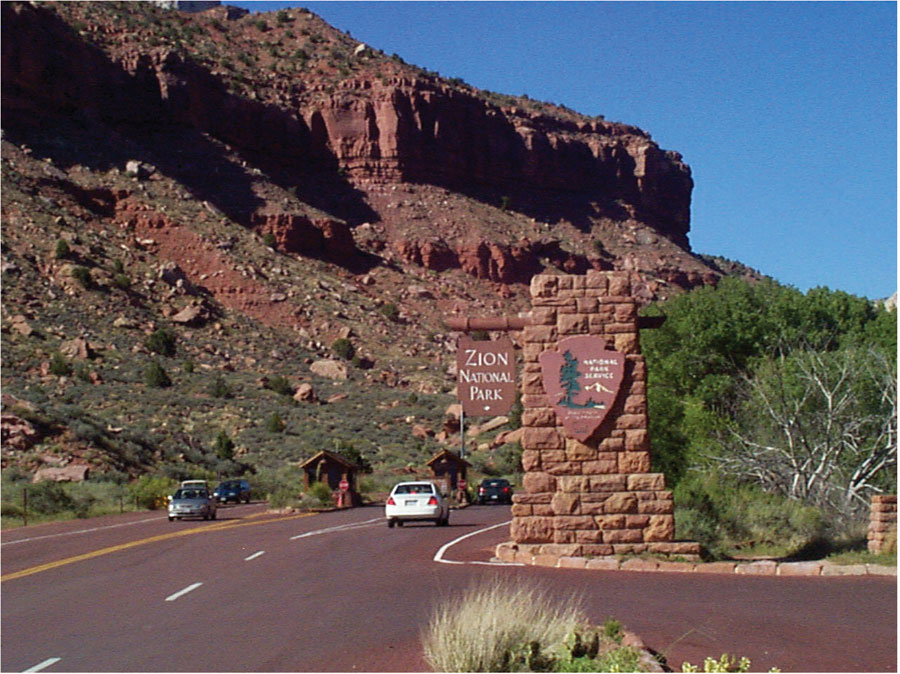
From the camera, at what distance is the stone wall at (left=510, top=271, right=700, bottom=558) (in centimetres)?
1805

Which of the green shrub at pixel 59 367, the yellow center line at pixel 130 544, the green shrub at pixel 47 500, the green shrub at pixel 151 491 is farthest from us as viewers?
the green shrub at pixel 59 367

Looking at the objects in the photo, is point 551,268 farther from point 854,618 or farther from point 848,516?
point 854,618

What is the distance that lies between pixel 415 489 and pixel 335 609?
2123 cm

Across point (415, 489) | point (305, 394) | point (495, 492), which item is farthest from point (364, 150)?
point (415, 489)

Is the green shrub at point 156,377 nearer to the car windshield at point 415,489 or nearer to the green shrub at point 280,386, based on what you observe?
the green shrub at point 280,386

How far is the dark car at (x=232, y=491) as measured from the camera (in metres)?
51.4

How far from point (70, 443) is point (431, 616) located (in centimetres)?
4194

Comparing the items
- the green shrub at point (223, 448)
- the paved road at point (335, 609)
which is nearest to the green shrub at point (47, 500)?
the green shrub at point (223, 448)

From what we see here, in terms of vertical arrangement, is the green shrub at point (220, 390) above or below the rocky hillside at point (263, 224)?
Result: below

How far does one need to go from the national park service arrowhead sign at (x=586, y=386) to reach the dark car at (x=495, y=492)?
105 feet

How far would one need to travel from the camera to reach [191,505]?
37812 millimetres

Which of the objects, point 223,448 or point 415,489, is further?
point 223,448

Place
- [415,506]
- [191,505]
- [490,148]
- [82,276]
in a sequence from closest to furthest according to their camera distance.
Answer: [415,506] < [191,505] < [82,276] < [490,148]

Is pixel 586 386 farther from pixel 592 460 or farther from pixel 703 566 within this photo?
pixel 703 566
